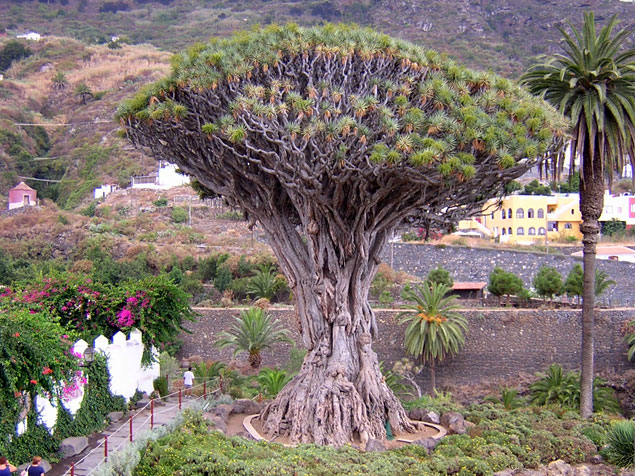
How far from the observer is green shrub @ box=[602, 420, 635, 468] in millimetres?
14289

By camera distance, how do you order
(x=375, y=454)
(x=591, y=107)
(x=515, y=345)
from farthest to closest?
(x=515, y=345) < (x=591, y=107) < (x=375, y=454)

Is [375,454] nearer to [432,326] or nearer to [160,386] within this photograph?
[160,386]

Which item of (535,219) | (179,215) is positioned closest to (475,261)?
(535,219)

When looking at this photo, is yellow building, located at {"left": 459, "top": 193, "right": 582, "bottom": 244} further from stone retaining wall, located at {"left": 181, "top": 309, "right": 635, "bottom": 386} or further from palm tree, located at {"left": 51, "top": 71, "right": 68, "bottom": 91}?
palm tree, located at {"left": 51, "top": 71, "right": 68, "bottom": 91}

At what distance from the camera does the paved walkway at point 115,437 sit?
1273cm

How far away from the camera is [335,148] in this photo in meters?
15.0

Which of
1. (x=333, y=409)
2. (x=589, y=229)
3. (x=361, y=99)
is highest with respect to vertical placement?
(x=361, y=99)

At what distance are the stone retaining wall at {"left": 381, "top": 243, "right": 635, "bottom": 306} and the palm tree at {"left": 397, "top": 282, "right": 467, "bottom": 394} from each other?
13.5 meters

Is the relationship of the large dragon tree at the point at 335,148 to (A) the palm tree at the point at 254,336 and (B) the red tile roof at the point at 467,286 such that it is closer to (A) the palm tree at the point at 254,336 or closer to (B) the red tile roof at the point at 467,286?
(A) the palm tree at the point at 254,336

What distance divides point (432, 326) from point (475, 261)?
14999 millimetres

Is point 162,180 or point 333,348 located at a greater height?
point 162,180

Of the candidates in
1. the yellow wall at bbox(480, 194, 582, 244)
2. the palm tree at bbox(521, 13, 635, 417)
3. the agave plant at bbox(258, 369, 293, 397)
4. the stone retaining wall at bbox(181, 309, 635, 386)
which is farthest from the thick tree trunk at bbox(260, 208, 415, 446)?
the yellow wall at bbox(480, 194, 582, 244)

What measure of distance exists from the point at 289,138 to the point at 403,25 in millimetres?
86511

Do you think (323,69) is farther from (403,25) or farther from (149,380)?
(403,25)
